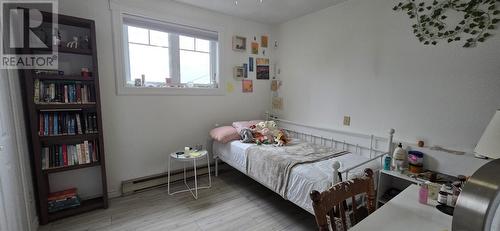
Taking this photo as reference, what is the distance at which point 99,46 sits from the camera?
91.0 inches

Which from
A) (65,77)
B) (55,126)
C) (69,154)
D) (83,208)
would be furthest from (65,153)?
(65,77)

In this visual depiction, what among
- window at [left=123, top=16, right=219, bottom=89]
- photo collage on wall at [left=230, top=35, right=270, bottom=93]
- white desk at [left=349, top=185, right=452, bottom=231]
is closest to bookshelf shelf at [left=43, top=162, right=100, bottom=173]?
window at [left=123, top=16, right=219, bottom=89]

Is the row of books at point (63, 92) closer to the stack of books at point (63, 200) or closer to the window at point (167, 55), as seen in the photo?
the window at point (167, 55)

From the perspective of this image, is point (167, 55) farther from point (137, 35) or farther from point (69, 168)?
point (69, 168)

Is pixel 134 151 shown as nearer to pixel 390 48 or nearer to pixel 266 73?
pixel 266 73

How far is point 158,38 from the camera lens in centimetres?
272

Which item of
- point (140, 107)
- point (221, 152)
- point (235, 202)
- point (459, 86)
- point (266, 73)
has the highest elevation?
point (266, 73)

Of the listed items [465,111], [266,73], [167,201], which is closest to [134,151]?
[167,201]

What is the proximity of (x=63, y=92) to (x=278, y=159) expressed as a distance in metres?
2.15

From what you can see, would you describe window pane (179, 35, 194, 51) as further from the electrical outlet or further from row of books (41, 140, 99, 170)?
the electrical outlet

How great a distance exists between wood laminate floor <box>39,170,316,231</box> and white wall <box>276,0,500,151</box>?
1257 millimetres

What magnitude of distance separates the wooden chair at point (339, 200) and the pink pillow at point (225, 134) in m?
1.86

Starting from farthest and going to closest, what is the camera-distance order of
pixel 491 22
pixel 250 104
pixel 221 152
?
pixel 250 104 → pixel 221 152 → pixel 491 22

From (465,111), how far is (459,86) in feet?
0.69
